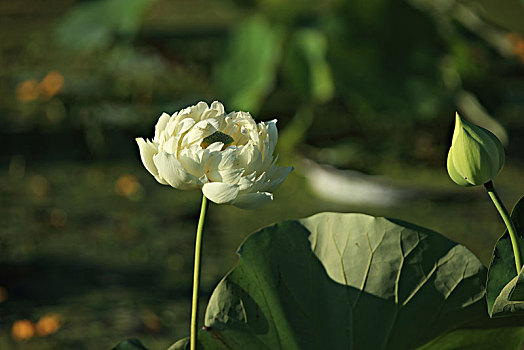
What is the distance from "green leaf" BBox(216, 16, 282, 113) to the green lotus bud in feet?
6.93

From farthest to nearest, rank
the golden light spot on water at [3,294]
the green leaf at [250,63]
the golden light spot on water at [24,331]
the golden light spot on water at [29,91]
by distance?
1. the golden light spot on water at [29,91]
2. the green leaf at [250,63]
3. the golden light spot on water at [3,294]
4. the golden light spot on water at [24,331]

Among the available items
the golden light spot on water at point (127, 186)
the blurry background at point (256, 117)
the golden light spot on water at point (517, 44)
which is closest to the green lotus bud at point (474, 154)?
the blurry background at point (256, 117)

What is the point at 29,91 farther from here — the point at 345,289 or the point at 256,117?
the point at 345,289

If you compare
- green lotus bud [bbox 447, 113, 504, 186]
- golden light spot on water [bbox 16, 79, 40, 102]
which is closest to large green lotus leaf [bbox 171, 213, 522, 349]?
green lotus bud [bbox 447, 113, 504, 186]

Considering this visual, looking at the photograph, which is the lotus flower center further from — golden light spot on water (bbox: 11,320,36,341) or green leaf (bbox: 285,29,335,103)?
green leaf (bbox: 285,29,335,103)

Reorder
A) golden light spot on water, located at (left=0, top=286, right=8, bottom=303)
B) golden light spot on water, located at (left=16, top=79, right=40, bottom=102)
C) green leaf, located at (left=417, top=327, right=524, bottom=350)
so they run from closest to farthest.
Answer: green leaf, located at (left=417, top=327, right=524, bottom=350) → golden light spot on water, located at (left=0, top=286, right=8, bottom=303) → golden light spot on water, located at (left=16, top=79, right=40, bottom=102)

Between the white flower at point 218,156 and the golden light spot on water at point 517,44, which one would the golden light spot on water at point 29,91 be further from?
the white flower at point 218,156

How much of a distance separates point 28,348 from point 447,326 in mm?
1338

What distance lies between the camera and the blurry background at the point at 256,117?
6.68 feet

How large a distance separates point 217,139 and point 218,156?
0.08 ft

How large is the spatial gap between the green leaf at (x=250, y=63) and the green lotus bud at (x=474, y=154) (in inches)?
83.1

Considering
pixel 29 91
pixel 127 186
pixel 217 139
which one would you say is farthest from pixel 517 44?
pixel 217 139

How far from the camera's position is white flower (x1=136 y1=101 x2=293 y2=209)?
1.69 feet

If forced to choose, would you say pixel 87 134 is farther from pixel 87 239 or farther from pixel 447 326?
pixel 447 326
